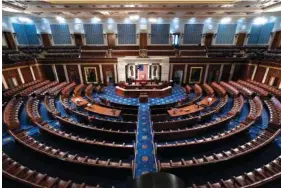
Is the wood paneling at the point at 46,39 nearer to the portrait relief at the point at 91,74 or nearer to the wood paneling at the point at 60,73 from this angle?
the wood paneling at the point at 60,73

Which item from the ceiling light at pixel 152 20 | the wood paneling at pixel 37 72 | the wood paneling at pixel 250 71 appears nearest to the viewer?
the wood paneling at pixel 250 71

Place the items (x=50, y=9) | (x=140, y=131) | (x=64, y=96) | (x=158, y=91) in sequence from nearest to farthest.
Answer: (x=140, y=131) → (x=64, y=96) → (x=50, y=9) → (x=158, y=91)

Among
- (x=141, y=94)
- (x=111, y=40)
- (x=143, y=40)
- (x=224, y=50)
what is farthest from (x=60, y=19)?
(x=224, y=50)

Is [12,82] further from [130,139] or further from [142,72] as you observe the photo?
[130,139]

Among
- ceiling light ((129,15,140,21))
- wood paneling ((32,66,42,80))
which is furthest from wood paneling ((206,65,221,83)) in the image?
wood paneling ((32,66,42,80))

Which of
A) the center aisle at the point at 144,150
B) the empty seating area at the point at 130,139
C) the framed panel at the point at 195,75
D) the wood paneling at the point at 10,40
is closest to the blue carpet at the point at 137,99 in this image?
the framed panel at the point at 195,75

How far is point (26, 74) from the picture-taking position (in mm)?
13805

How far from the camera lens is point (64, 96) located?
37.7ft

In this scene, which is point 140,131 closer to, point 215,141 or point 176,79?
point 215,141

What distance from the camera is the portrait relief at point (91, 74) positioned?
16123 millimetres

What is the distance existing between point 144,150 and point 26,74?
45.2 ft

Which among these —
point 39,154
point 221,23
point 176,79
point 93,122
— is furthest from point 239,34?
point 39,154

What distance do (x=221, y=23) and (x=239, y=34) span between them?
249 centimetres

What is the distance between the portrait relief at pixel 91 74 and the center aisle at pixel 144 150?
380 inches
